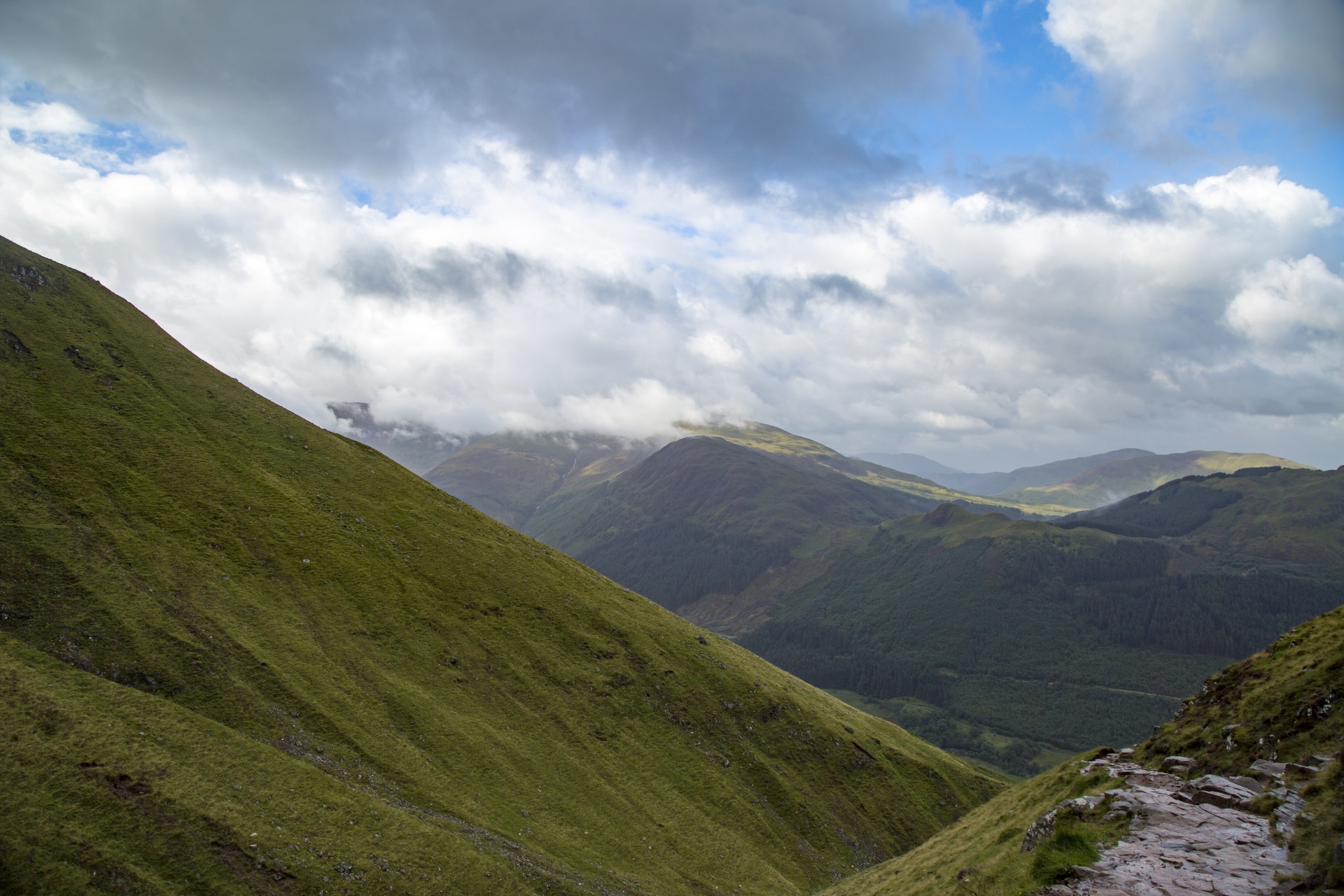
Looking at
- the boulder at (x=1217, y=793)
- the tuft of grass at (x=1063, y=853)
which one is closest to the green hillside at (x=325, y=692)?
the tuft of grass at (x=1063, y=853)

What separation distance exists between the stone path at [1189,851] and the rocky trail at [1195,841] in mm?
28

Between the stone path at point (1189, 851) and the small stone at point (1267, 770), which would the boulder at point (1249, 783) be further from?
the small stone at point (1267, 770)

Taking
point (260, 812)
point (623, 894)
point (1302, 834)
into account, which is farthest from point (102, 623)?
point (1302, 834)

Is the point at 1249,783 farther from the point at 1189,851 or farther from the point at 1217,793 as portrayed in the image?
the point at 1189,851

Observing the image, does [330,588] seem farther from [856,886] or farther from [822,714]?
[822,714]

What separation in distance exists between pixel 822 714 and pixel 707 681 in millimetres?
23996

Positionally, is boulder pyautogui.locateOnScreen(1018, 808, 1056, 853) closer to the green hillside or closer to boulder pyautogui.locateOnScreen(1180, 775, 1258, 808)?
boulder pyautogui.locateOnScreen(1180, 775, 1258, 808)

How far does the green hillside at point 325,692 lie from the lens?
41938 millimetres

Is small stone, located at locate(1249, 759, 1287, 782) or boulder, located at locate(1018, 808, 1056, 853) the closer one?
small stone, located at locate(1249, 759, 1287, 782)

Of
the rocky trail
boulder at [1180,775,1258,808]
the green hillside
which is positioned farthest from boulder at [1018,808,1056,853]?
the green hillside

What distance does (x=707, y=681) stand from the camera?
336 ft

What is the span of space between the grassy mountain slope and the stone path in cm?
132

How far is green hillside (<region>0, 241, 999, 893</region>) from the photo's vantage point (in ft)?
138

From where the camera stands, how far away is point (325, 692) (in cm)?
6331
